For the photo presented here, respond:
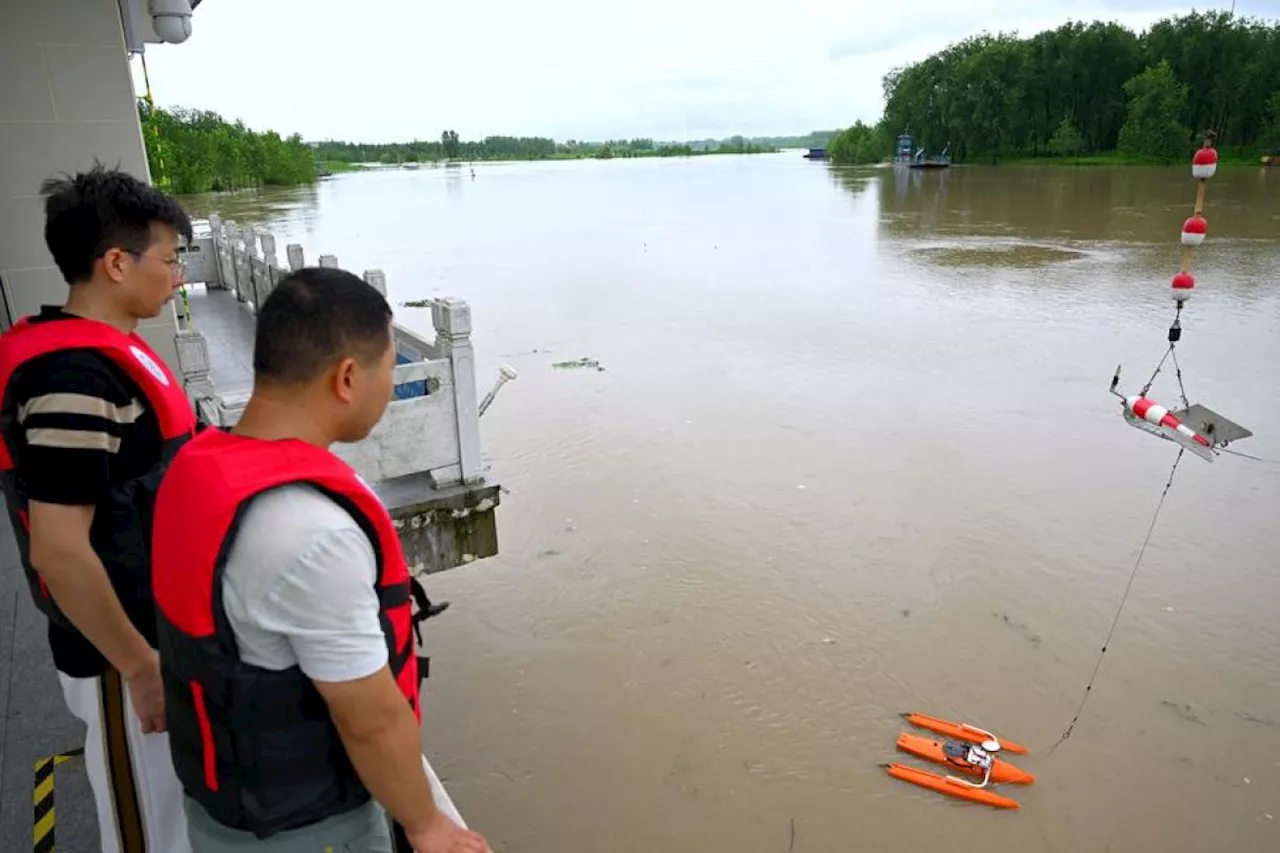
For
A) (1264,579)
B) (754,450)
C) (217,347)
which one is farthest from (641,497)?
(1264,579)

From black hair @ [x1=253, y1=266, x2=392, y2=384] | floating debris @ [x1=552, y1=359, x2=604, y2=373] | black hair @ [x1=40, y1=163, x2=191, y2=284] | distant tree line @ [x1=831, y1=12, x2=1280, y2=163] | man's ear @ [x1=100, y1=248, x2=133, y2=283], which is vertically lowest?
floating debris @ [x1=552, y1=359, x2=604, y2=373]

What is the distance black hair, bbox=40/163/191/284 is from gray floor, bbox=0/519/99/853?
1.67 meters

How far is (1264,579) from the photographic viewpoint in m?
5.64

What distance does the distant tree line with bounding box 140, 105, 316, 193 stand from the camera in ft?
147

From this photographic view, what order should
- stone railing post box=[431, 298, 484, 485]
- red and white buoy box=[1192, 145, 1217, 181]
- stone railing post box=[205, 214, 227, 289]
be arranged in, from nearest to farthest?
1. stone railing post box=[431, 298, 484, 485]
2. red and white buoy box=[1192, 145, 1217, 181]
3. stone railing post box=[205, 214, 227, 289]

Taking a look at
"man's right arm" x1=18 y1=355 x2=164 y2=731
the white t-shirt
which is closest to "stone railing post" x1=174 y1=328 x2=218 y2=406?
"man's right arm" x1=18 y1=355 x2=164 y2=731

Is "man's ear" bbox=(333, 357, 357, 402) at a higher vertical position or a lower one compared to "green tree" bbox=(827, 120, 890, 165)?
lower

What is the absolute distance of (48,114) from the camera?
14.0ft

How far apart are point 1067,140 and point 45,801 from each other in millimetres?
63201

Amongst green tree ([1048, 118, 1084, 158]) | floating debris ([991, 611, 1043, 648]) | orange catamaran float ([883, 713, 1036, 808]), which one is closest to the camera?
orange catamaran float ([883, 713, 1036, 808])

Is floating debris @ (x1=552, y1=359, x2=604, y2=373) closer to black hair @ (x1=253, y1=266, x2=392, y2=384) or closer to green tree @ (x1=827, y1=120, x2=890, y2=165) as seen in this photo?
black hair @ (x1=253, y1=266, x2=392, y2=384)

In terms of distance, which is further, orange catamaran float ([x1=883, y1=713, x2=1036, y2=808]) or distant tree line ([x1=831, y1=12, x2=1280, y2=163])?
distant tree line ([x1=831, y1=12, x2=1280, y2=163])

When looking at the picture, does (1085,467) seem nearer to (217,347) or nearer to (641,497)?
(641,497)

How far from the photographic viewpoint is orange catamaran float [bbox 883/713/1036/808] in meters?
3.88
